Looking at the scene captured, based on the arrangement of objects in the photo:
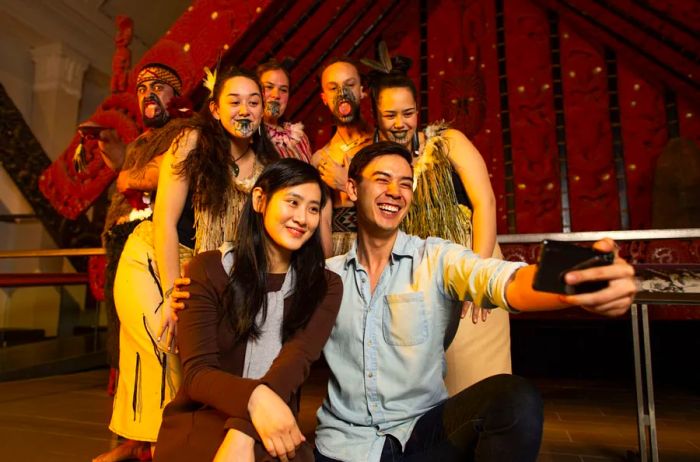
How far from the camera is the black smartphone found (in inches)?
31.5

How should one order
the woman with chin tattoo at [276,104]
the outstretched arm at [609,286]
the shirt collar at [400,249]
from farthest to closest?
the woman with chin tattoo at [276,104]
the shirt collar at [400,249]
the outstretched arm at [609,286]

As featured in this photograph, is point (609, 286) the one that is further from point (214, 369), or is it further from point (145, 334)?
point (145, 334)

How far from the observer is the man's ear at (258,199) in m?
1.32

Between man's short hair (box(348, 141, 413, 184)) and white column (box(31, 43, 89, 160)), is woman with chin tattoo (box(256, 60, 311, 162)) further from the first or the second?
white column (box(31, 43, 89, 160))

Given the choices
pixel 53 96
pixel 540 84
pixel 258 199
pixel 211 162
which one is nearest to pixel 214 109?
pixel 211 162

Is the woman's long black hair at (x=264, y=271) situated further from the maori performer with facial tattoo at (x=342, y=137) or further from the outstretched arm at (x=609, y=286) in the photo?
the outstretched arm at (x=609, y=286)

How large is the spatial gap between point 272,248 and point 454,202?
2.17ft

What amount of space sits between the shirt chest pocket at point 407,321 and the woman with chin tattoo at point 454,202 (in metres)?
0.45

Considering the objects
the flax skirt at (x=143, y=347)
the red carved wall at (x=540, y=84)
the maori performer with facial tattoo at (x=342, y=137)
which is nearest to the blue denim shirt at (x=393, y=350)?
the maori performer with facial tattoo at (x=342, y=137)

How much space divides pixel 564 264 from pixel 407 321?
46 cm

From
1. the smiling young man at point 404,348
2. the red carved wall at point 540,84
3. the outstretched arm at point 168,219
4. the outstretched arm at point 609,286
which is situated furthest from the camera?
the red carved wall at point 540,84

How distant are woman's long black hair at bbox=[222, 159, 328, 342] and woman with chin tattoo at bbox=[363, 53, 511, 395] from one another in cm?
41

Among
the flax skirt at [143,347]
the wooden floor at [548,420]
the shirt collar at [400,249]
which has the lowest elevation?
the wooden floor at [548,420]

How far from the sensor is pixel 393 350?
1180 millimetres
